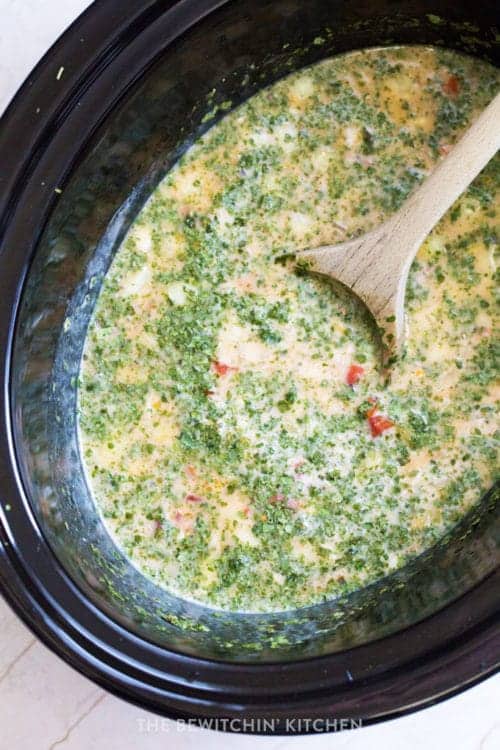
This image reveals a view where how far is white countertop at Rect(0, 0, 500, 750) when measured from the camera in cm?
219

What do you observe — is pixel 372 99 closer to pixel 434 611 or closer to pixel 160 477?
pixel 160 477

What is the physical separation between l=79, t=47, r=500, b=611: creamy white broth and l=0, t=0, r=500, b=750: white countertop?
0.98 ft

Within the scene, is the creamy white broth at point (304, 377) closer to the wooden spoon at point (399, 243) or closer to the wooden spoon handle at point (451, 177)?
the wooden spoon at point (399, 243)

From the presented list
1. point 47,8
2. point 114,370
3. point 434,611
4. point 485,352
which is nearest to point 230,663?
point 434,611

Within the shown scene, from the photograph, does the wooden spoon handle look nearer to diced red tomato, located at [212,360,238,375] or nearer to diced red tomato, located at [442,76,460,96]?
diced red tomato, located at [442,76,460,96]

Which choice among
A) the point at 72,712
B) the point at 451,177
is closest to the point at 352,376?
the point at 451,177

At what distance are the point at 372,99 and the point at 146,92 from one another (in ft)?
1.92

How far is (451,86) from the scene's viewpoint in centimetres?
233

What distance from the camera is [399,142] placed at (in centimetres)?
232

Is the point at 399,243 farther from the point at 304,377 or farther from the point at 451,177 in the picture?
the point at 304,377

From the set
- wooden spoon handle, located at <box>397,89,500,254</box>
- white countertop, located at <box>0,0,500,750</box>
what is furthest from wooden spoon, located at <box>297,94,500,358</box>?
white countertop, located at <box>0,0,500,750</box>

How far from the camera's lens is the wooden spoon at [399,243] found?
Result: 204cm

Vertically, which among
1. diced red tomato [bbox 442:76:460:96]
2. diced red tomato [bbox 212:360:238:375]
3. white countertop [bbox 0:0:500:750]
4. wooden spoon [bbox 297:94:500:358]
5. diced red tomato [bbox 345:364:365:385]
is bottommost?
white countertop [bbox 0:0:500:750]

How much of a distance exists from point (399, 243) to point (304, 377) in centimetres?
38
